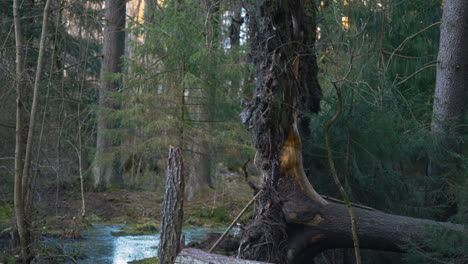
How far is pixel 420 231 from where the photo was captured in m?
7.29

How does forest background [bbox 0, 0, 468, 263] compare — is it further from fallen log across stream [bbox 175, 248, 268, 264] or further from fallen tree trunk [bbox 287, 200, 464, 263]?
fallen log across stream [bbox 175, 248, 268, 264]

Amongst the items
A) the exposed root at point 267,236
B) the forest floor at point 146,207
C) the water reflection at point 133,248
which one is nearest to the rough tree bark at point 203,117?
the forest floor at point 146,207

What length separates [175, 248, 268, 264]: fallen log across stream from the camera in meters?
5.20

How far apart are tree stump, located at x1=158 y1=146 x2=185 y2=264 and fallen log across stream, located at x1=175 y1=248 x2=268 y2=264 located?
0.51 feet

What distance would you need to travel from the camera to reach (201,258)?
5.28 m

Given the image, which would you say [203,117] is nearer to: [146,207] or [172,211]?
[146,207]

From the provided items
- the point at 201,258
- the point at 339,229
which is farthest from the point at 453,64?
the point at 201,258

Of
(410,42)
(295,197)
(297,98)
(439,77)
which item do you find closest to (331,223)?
(295,197)

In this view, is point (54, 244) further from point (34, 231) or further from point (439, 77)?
point (439, 77)

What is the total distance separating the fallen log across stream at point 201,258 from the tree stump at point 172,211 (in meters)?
0.16

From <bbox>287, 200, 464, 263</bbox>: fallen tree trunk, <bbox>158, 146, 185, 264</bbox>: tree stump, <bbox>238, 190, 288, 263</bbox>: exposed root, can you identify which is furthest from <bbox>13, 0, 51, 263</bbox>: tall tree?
<bbox>287, 200, 464, 263</bbox>: fallen tree trunk

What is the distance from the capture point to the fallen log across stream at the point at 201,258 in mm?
5199

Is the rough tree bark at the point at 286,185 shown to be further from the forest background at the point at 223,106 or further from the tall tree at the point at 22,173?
the tall tree at the point at 22,173

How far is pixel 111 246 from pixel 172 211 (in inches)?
191
